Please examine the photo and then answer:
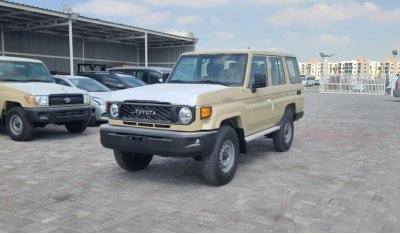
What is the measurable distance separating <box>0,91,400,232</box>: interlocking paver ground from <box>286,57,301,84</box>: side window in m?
1.49

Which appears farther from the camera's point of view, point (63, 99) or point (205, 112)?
point (63, 99)

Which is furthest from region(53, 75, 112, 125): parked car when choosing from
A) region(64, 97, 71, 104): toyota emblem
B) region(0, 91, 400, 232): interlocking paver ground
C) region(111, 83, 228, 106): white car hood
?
region(111, 83, 228, 106): white car hood

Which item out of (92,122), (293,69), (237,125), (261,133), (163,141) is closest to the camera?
(163,141)

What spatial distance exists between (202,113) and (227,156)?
38.6 inches

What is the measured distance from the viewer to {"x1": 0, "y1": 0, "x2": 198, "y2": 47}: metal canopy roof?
65.3 ft

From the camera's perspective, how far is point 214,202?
4641 millimetres

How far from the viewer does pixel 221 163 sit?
17.5 ft

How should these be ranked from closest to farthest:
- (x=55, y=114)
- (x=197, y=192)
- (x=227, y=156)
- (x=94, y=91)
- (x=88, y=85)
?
(x=197, y=192) < (x=227, y=156) < (x=55, y=114) < (x=94, y=91) < (x=88, y=85)

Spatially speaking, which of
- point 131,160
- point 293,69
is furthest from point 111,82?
point 131,160

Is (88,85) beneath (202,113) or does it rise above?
above

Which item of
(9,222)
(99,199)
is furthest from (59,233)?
(99,199)

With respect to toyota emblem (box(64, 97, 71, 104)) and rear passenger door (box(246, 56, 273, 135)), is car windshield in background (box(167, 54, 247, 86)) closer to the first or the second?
rear passenger door (box(246, 56, 273, 135))

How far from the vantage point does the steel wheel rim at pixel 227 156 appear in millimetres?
5383

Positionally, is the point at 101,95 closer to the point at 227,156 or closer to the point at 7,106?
the point at 7,106
